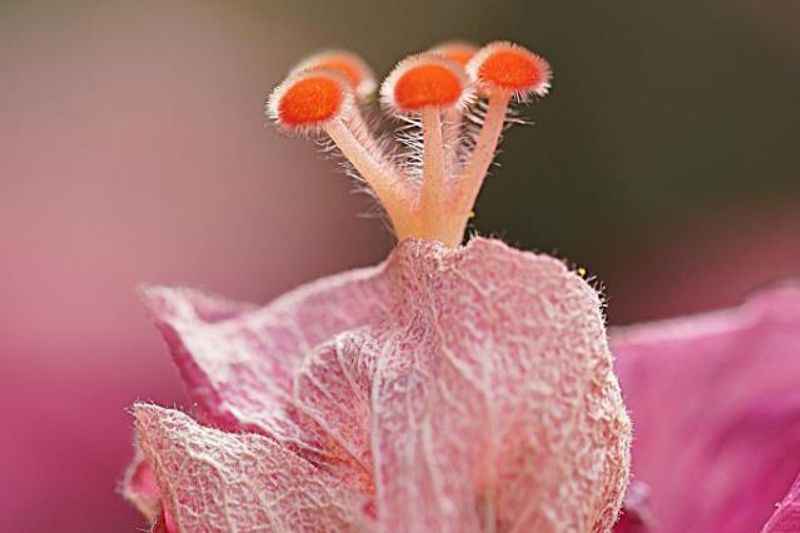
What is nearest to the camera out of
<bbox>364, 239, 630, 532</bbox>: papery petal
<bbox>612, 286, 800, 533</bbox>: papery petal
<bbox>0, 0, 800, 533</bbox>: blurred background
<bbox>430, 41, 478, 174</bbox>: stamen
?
<bbox>364, 239, 630, 532</bbox>: papery petal

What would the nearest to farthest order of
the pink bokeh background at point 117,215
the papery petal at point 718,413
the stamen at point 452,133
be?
the stamen at point 452,133 → the papery petal at point 718,413 → the pink bokeh background at point 117,215

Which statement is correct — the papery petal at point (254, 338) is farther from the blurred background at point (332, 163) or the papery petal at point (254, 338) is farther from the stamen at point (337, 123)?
the blurred background at point (332, 163)

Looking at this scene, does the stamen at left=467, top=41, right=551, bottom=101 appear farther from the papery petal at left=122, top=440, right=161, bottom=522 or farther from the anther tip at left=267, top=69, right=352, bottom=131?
the papery petal at left=122, top=440, right=161, bottom=522

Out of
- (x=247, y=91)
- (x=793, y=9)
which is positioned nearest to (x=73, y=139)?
(x=247, y=91)

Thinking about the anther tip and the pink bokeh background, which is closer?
the anther tip

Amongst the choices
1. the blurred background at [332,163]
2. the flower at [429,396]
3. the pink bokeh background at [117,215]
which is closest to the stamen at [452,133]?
the flower at [429,396]

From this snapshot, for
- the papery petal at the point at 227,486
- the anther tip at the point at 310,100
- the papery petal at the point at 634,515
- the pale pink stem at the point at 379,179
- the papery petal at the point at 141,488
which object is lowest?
the papery petal at the point at 634,515

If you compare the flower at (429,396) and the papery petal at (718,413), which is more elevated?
the flower at (429,396)

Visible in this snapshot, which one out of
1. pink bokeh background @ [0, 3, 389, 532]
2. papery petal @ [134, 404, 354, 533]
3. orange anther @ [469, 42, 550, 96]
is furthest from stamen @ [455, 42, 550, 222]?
pink bokeh background @ [0, 3, 389, 532]

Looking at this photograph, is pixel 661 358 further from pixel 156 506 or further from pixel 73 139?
pixel 73 139
